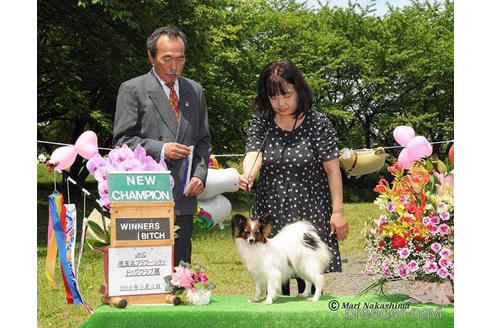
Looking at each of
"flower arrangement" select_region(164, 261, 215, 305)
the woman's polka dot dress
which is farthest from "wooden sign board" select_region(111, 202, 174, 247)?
the woman's polka dot dress

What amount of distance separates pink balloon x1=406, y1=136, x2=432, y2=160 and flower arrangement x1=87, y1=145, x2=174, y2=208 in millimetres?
1372

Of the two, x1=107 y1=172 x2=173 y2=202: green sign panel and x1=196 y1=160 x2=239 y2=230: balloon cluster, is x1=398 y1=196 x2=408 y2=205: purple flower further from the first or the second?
x1=196 y1=160 x2=239 y2=230: balloon cluster

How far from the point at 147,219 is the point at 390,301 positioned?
1270mm

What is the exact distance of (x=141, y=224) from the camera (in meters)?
3.31

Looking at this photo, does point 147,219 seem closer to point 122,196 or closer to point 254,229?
point 122,196

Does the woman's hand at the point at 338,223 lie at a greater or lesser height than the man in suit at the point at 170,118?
lesser

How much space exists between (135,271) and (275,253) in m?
0.69

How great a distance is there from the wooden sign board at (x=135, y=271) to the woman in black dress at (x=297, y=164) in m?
0.66

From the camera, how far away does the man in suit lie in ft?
11.9

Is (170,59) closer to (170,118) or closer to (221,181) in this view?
(170,118)

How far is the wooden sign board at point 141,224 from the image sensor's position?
328 cm

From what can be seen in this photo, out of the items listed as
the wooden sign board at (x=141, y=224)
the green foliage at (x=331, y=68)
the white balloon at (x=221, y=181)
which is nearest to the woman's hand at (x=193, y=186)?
the wooden sign board at (x=141, y=224)

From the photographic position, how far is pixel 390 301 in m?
3.41

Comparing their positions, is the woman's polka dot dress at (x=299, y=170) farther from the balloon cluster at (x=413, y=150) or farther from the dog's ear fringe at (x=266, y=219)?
the balloon cluster at (x=413, y=150)
